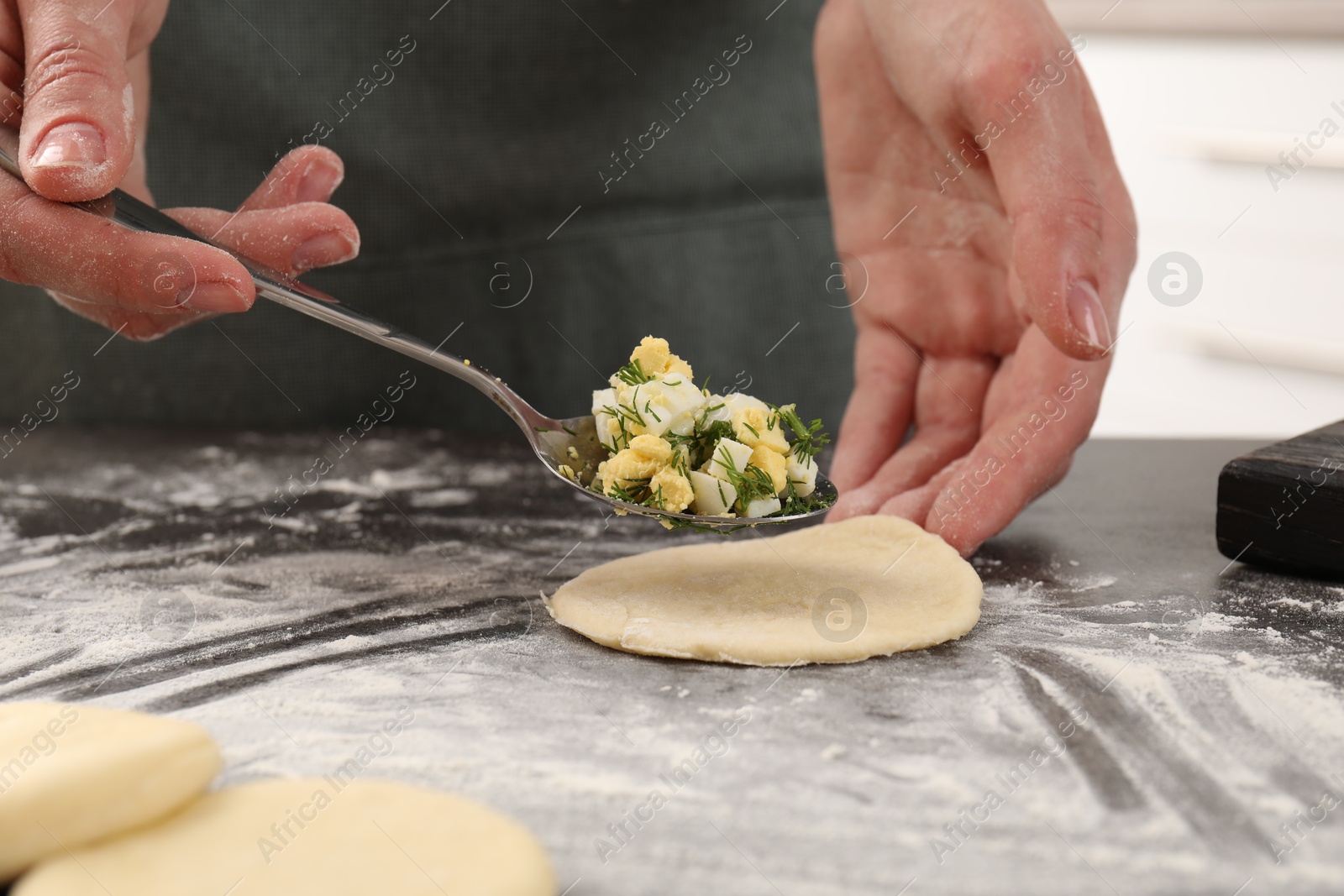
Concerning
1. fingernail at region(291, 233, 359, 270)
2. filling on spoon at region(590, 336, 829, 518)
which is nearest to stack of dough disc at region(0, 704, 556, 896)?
filling on spoon at region(590, 336, 829, 518)

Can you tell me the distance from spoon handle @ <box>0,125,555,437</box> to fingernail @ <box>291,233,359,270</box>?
0.59 ft

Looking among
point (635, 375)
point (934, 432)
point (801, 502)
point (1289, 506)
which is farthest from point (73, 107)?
point (1289, 506)

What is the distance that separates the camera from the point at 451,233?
207cm

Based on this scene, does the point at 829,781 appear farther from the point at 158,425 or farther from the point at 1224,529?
the point at 158,425

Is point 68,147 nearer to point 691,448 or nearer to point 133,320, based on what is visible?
point 133,320

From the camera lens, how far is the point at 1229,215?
4.45 metres

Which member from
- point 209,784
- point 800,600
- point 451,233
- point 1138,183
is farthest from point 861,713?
point 1138,183

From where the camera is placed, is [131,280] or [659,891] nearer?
[659,891]

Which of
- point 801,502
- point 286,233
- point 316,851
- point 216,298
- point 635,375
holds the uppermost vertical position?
point 286,233

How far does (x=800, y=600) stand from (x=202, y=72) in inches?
58.7

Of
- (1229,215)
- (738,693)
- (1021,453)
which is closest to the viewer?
(738,693)

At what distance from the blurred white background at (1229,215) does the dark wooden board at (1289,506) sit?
9.00ft

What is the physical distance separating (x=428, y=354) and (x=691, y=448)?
1.14 ft

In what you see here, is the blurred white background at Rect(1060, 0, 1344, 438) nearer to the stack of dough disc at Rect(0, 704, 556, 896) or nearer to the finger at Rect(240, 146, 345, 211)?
the finger at Rect(240, 146, 345, 211)
